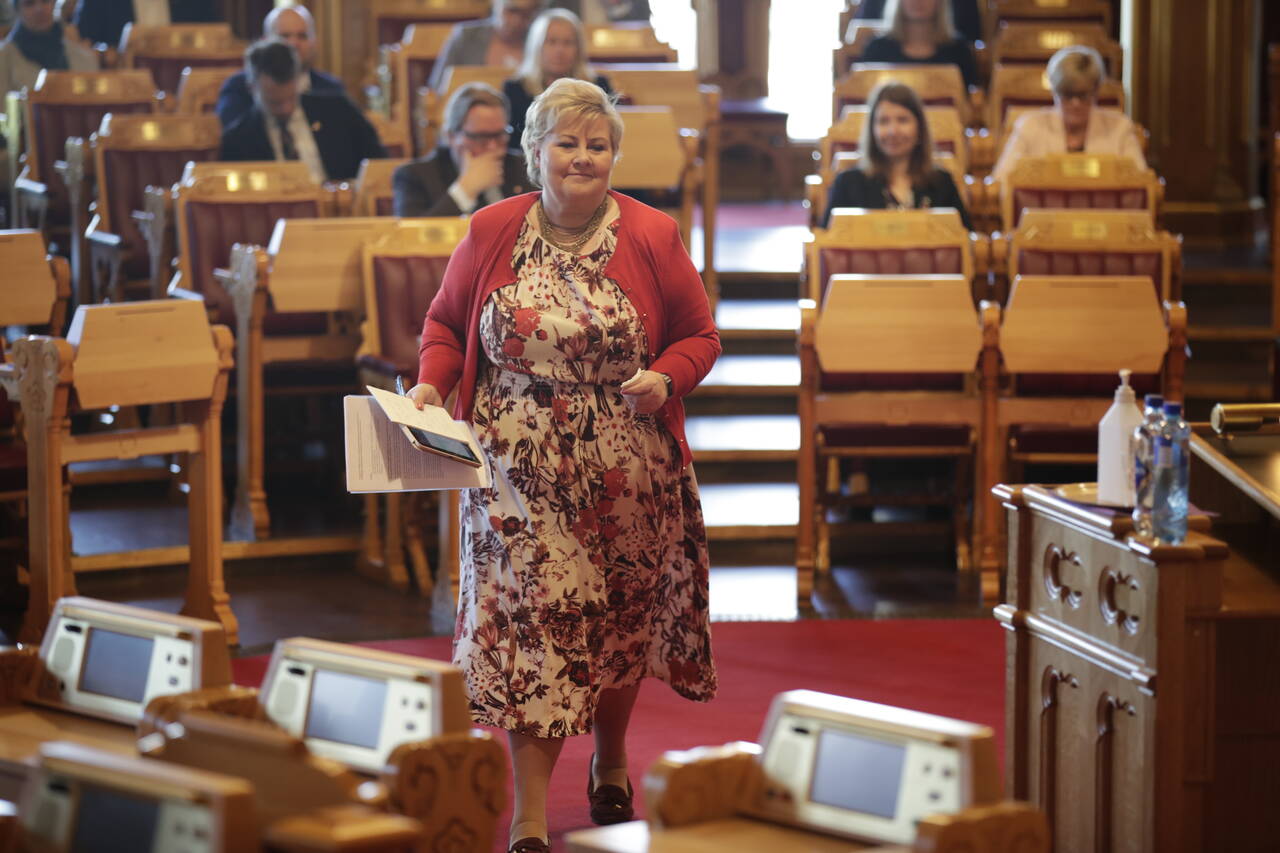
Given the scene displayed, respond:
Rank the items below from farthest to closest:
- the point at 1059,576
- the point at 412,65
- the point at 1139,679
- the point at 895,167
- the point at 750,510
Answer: the point at 412,65 < the point at 895,167 < the point at 750,510 < the point at 1059,576 < the point at 1139,679

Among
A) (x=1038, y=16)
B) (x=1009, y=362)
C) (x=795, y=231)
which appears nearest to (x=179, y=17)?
(x=795, y=231)

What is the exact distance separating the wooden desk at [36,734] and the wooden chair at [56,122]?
210 inches

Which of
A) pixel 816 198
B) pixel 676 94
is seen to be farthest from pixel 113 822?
pixel 676 94

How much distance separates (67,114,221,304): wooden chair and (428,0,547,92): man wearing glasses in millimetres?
1132

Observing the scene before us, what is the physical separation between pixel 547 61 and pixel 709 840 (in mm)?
4983

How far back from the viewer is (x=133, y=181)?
6.74 metres

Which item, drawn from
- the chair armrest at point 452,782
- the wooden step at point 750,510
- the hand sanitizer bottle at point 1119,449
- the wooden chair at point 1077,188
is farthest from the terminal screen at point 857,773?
the wooden chair at point 1077,188

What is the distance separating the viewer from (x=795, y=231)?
9.05 m

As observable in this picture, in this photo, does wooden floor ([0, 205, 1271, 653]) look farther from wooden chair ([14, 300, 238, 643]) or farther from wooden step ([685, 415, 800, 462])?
wooden chair ([14, 300, 238, 643])

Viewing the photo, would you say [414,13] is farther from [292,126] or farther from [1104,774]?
[1104,774]

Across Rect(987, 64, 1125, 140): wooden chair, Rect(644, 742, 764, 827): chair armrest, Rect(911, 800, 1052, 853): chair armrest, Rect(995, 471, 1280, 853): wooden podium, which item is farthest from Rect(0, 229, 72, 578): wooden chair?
Rect(987, 64, 1125, 140): wooden chair

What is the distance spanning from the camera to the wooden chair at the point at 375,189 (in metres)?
6.22

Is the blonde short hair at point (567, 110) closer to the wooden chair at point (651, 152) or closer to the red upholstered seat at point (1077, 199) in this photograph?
the red upholstered seat at point (1077, 199)

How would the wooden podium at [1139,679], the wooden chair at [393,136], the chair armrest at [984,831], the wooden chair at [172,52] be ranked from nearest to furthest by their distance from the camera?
the chair armrest at [984,831]
the wooden podium at [1139,679]
the wooden chair at [393,136]
the wooden chair at [172,52]
